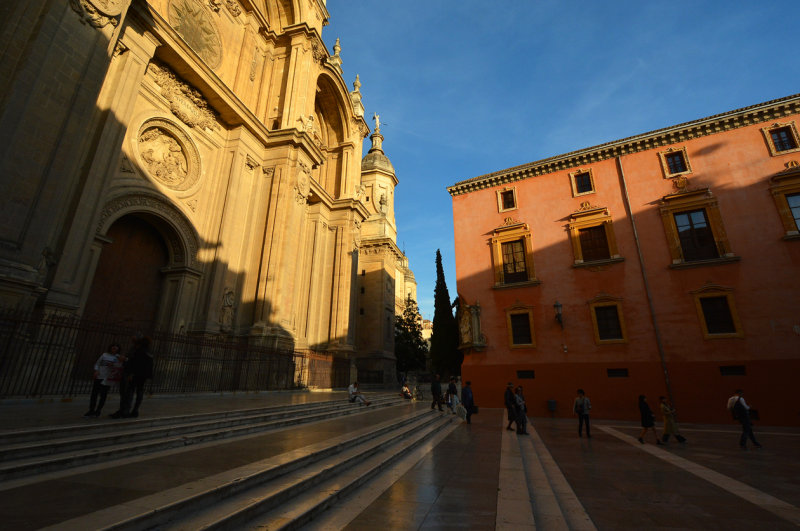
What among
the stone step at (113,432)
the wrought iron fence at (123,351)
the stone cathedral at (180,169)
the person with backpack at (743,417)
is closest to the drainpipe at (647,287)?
the person with backpack at (743,417)

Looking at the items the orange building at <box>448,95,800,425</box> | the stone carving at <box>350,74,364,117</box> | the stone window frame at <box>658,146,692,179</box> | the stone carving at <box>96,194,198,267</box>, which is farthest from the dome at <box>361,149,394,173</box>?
the stone window frame at <box>658,146,692,179</box>

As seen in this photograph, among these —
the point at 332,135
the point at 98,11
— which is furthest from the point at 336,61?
the point at 98,11

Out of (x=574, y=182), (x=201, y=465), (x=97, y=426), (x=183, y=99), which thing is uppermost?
(x=183, y=99)

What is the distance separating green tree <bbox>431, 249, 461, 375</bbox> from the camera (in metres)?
28.4

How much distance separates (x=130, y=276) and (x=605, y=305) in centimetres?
2003

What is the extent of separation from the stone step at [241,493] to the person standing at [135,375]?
3256 mm

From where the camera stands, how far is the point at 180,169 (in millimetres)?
15234

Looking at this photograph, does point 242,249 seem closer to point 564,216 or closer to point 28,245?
point 28,245

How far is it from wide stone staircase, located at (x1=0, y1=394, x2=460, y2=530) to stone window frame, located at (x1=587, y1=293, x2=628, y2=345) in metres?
12.1

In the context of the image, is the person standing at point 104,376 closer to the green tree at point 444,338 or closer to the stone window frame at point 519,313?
the stone window frame at point 519,313

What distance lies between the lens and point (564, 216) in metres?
18.2

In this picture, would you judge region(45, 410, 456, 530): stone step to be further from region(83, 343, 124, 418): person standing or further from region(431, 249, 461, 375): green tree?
region(431, 249, 461, 375): green tree

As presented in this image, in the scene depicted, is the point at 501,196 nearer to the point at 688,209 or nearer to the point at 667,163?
the point at 667,163

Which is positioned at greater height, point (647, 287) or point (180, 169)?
point (180, 169)
